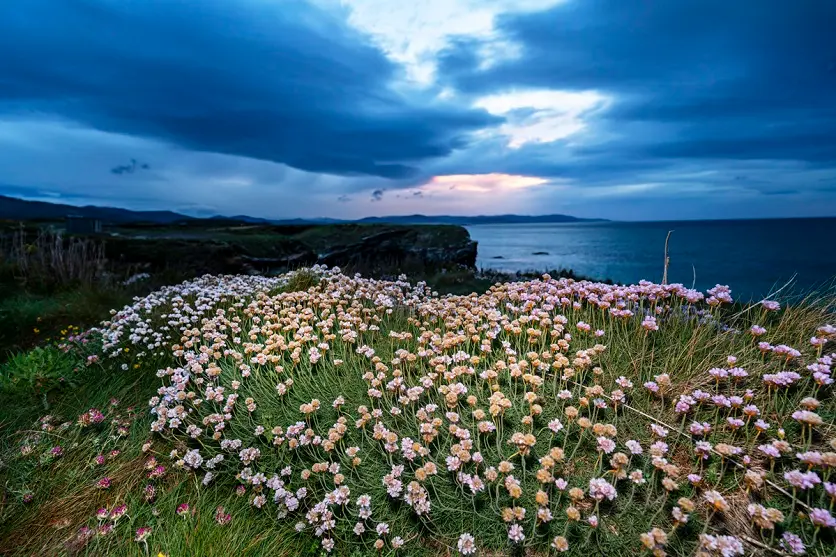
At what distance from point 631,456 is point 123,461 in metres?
3.88

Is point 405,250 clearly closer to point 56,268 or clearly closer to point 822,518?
point 56,268

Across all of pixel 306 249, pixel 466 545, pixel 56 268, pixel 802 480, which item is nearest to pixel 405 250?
pixel 306 249

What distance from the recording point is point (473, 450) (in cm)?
265

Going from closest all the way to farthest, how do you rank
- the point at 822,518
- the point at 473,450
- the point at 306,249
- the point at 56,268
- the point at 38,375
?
1. the point at 822,518
2. the point at 473,450
3. the point at 38,375
4. the point at 56,268
5. the point at 306,249

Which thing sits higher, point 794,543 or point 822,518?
point 822,518

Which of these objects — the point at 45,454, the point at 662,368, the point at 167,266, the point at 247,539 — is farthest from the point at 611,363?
the point at 167,266

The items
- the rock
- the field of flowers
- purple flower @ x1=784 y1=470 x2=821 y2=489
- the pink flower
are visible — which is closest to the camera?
purple flower @ x1=784 y1=470 x2=821 y2=489

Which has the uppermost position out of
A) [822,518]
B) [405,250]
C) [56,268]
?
[405,250]

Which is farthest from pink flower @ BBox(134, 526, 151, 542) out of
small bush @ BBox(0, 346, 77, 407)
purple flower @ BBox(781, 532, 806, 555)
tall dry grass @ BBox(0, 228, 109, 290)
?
tall dry grass @ BBox(0, 228, 109, 290)

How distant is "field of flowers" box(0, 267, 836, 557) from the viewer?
2227mm

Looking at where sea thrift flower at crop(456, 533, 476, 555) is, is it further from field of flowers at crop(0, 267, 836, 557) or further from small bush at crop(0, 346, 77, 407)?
small bush at crop(0, 346, 77, 407)

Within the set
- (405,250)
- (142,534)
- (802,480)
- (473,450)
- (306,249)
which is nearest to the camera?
(802,480)

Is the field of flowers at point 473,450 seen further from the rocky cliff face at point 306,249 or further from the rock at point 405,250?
the rock at point 405,250

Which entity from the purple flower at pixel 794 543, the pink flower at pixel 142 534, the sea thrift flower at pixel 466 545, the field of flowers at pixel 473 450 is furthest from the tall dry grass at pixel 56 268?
the purple flower at pixel 794 543
